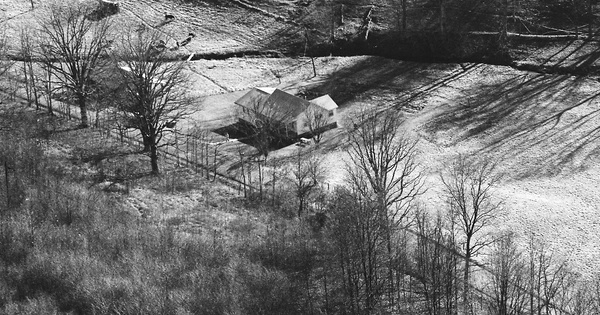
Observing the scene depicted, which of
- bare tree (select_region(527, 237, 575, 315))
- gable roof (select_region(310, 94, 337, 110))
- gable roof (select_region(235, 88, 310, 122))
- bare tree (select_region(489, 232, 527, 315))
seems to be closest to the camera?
bare tree (select_region(489, 232, 527, 315))

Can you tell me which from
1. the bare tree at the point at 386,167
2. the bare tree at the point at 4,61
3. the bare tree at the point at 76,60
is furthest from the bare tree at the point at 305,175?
the bare tree at the point at 4,61

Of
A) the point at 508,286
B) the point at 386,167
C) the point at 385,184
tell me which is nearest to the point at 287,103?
the point at 385,184

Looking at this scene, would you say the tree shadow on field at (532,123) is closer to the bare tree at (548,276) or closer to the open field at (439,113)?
the open field at (439,113)

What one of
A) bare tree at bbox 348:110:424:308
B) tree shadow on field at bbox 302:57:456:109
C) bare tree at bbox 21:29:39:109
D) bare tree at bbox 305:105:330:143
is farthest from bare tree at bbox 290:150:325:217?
bare tree at bbox 21:29:39:109

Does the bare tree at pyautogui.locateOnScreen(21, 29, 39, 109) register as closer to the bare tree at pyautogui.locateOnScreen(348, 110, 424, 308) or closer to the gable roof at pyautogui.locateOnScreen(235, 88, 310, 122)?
the gable roof at pyautogui.locateOnScreen(235, 88, 310, 122)

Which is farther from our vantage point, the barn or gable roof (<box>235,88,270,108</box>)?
gable roof (<box>235,88,270,108</box>)
